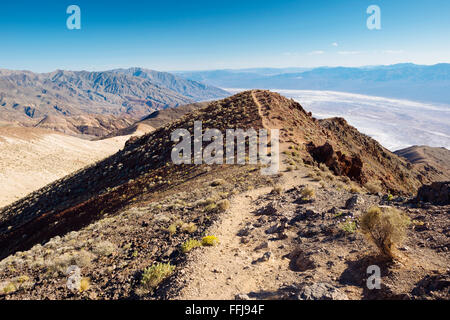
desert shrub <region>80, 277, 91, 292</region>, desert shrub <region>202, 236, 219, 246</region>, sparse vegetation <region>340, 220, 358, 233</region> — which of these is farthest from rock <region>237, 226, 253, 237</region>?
desert shrub <region>80, 277, 91, 292</region>

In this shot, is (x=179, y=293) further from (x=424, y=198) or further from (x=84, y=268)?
(x=424, y=198)

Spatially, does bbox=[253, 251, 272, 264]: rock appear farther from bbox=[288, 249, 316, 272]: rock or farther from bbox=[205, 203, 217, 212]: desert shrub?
bbox=[205, 203, 217, 212]: desert shrub

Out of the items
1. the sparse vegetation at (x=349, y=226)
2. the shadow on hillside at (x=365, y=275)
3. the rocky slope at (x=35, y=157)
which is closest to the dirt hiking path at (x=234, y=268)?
the shadow on hillside at (x=365, y=275)

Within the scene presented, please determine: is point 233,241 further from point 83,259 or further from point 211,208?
point 83,259

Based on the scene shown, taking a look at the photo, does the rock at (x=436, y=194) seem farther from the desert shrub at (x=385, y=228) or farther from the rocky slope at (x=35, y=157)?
the rocky slope at (x=35, y=157)

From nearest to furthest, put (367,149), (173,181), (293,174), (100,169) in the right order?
(293,174)
(173,181)
(100,169)
(367,149)

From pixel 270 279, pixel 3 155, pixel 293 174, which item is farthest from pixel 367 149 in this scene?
pixel 3 155
